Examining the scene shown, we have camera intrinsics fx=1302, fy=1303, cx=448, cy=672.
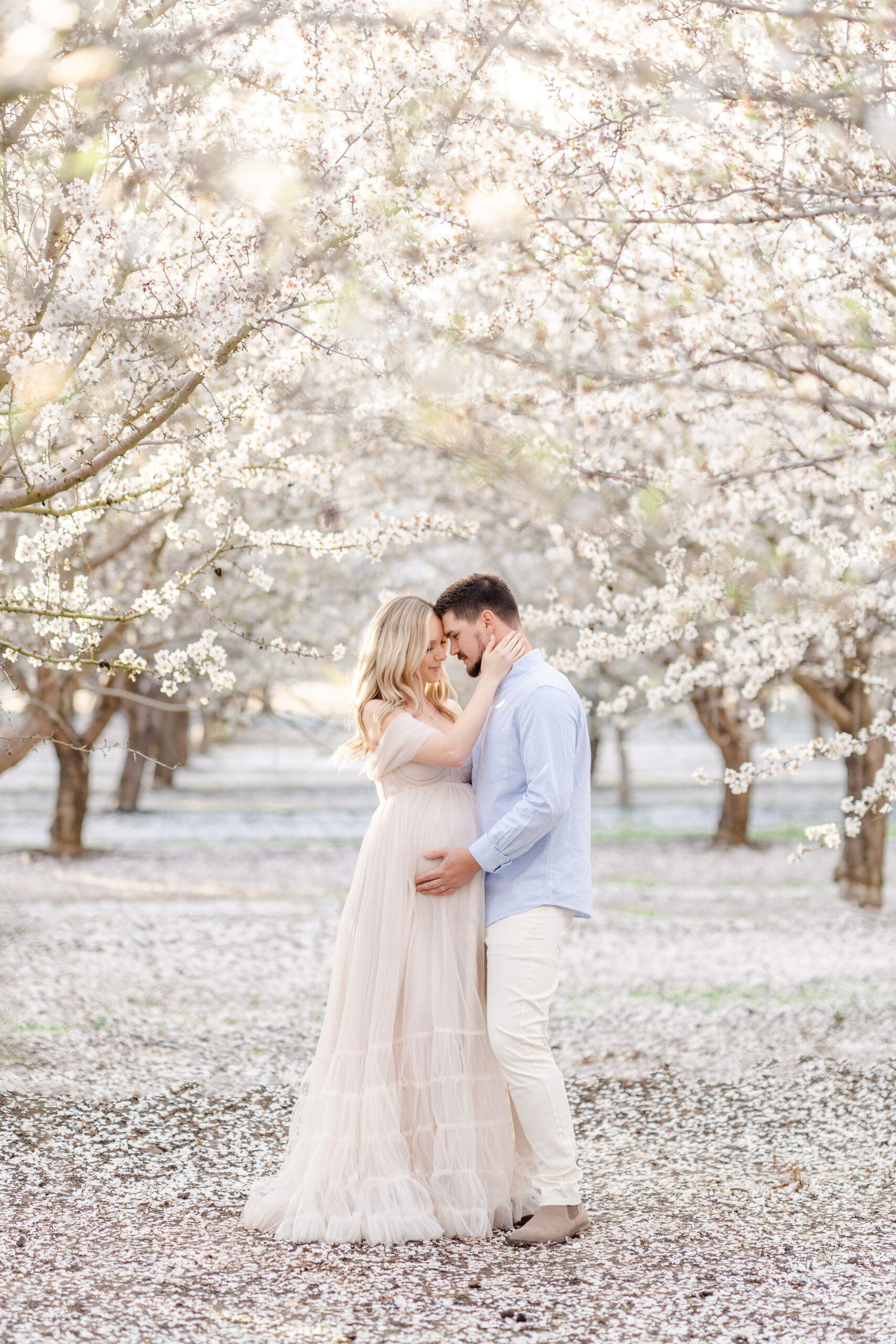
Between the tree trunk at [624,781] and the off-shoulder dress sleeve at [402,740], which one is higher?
the off-shoulder dress sleeve at [402,740]

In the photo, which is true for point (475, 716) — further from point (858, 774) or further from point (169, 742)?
point (169, 742)

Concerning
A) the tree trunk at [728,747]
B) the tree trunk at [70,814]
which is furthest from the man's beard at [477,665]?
the tree trunk at [70,814]

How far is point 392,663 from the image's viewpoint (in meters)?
5.00

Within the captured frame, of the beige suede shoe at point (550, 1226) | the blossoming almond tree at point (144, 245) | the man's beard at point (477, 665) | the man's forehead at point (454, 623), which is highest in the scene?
the blossoming almond tree at point (144, 245)

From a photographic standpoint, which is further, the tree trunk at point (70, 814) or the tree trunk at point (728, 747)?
the tree trunk at point (70, 814)

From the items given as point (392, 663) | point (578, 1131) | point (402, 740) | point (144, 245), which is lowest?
point (578, 1131)

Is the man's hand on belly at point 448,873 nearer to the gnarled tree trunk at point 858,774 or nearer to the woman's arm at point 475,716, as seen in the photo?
the woman's arm at point 475,716

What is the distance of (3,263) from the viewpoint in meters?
4.93

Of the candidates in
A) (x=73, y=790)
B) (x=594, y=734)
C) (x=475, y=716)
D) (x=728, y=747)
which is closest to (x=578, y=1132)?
(x=475, y=716)

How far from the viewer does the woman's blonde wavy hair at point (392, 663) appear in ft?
16.4

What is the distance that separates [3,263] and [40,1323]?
12.0 ft

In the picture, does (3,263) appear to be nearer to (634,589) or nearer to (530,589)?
(634,589)

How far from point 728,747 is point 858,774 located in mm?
6626

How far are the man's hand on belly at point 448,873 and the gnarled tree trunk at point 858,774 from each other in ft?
26.0
